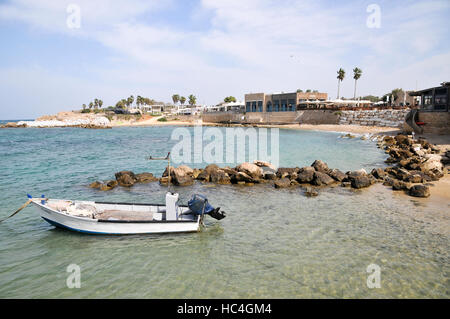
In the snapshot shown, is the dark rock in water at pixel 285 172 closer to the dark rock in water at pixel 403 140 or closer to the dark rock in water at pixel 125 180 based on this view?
the dark rock in water at pixel 125 180

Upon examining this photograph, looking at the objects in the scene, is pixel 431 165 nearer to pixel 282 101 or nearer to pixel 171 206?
pixel 171 206

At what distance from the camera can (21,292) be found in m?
10.0

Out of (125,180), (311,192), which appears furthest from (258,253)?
(125,180)

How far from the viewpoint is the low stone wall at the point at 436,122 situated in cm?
4181

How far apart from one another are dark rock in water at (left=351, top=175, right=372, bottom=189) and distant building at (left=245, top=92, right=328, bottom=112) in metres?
65.0

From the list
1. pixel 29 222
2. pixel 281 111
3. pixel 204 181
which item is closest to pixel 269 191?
pixel 204 181

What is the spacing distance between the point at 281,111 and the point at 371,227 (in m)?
86.0

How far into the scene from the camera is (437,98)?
43.3 m

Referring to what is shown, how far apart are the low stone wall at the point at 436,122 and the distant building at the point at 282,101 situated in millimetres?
39113

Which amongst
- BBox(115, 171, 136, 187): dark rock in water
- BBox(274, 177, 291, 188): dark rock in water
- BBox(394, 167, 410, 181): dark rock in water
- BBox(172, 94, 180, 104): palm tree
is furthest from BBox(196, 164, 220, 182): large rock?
BBox(172, 94, 180, 104): palm tree

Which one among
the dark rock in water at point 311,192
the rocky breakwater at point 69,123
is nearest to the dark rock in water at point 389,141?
the dark rock in water at point 311,192

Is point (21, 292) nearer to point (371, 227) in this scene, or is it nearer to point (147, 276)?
point (147, 276)

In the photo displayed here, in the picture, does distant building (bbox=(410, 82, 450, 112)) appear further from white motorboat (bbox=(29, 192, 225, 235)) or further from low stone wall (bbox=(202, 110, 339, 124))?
white motorboat (bbox=(29, 192, 225, 235))

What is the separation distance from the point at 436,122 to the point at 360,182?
103ft
